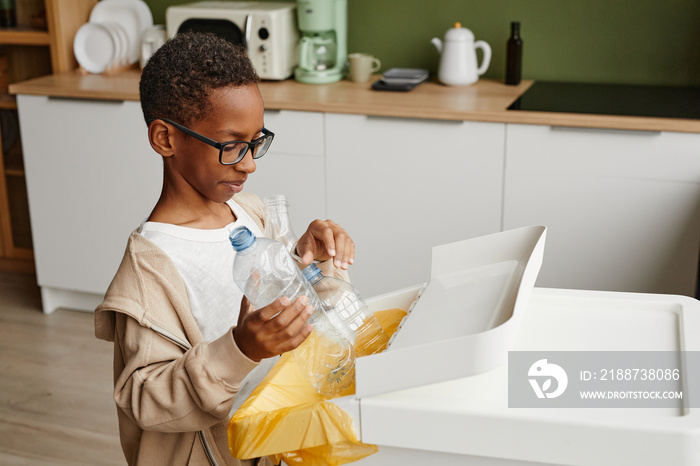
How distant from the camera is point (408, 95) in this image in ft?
8.35

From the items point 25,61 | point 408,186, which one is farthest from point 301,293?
point 25,61

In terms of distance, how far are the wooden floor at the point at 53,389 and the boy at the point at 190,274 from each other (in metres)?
1.16

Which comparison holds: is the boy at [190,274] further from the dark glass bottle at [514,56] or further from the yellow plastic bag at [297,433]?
the dark glass bottle at [514,56]

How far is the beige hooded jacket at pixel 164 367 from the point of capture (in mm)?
903

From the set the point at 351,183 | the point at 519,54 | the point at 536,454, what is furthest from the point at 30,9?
the point at 536,454

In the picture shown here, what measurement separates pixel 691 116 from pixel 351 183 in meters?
1.06

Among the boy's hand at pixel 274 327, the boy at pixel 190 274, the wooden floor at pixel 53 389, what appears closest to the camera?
the boy's hand at pixel 274 327

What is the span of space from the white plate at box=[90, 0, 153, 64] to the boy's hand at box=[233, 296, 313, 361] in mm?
2445

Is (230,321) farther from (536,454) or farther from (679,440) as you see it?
(679,440)

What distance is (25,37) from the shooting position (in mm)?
3029

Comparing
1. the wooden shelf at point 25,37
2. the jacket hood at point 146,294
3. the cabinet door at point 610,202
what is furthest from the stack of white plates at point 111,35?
the jacket hood at point 146,294

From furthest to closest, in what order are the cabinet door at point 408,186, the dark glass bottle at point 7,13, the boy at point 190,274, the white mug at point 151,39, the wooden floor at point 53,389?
the dark glass bottle at point 7,13 → the white mug at point 151,39 → the cabinet door at point 408,186 → the wooden floor at point 53,389 → the boy at point 190,274

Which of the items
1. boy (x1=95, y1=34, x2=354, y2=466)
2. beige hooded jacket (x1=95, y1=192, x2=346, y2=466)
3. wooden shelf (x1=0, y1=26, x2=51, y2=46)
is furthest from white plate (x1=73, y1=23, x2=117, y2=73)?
beige hooded jacket (x1=95, y1=192, x2=346, y2=466)

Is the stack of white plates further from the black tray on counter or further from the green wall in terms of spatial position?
the black tray on counter
